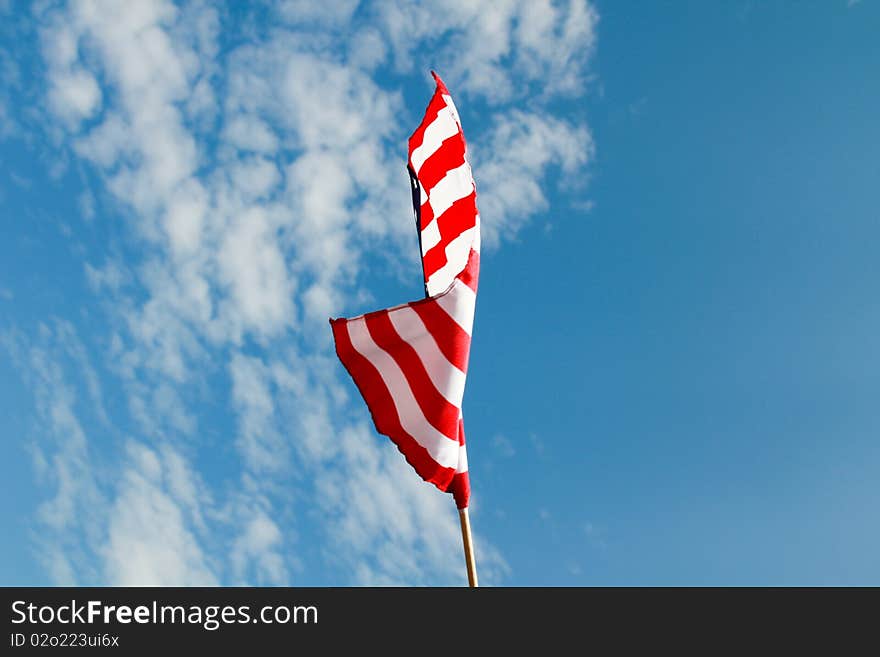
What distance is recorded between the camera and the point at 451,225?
836 centimetres

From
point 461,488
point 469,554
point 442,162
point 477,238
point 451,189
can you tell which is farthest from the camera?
point 442,162

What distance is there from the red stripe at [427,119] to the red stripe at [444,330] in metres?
2.96

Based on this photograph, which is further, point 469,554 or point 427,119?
point 427,119

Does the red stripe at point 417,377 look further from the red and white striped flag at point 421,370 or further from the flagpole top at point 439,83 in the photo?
the flagpole top at point 439,83

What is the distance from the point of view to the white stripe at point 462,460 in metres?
6.95

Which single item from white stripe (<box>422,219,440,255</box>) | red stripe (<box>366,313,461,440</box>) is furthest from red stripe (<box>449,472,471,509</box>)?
white stripe (<box>422,219,440,255</box>)

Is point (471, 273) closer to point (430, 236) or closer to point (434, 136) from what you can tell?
point (430, 236)

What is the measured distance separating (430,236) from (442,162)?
1.04 metres

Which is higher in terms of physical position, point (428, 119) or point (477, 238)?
point (428, 119)

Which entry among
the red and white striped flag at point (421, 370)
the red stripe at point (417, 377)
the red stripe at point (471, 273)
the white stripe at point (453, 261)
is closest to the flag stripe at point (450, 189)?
the white stripe at point (453, 261)

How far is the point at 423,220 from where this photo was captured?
28.7 feet

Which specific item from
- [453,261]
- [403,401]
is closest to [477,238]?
[453,261]
